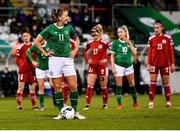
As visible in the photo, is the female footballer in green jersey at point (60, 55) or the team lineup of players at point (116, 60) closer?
the female footballer in green jersey at point (60, 55)

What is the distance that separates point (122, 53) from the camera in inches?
917

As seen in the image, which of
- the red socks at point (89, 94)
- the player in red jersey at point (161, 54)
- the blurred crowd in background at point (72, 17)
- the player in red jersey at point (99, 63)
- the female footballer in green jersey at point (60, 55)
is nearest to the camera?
the female footballer in green jersey at point (60, 55)

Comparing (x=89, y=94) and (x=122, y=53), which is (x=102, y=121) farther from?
(x=89, y=94)

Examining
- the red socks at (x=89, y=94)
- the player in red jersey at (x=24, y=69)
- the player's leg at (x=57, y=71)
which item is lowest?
the red socks at (x=89, y=94)

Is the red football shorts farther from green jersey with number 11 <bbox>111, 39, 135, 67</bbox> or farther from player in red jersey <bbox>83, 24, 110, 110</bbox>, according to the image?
player in red jersey <bbox>83, 24, 110, 110</bbox>

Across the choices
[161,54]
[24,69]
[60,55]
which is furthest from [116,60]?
[60,55]

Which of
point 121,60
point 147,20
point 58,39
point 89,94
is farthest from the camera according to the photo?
point 147,20

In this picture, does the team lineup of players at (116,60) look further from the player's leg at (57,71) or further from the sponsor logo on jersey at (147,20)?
the sponsor logo on jersey at (147,20)

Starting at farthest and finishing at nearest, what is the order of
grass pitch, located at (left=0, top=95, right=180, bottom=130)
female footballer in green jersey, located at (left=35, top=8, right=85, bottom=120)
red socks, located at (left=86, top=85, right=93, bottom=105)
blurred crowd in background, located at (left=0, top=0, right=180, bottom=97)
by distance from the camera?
1. blurred crowd in background, located at (left=0, top=0, right=180, bottom=97)
2. red socks, located at (left=86, top=85, right=93, bottom=105)
3. female footballer in green jersey, located at (left=35, top=8, right=85, bottom=120)
4. grass pitch, located at (left=0, top=95, right=180, bottom=130)

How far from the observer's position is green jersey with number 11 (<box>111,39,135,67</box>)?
915 inches

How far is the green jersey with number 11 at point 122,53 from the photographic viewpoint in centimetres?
2323

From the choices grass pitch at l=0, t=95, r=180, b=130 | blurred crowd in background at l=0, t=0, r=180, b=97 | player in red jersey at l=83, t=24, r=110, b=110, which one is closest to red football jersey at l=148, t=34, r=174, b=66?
player in red jersey at l=83, t=24, r=110, b=110

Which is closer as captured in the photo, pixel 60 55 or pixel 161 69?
pixel 60 55

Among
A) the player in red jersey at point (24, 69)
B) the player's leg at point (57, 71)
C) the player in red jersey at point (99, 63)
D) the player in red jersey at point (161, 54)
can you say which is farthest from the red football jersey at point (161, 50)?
the player's leg at point (57, 71)
